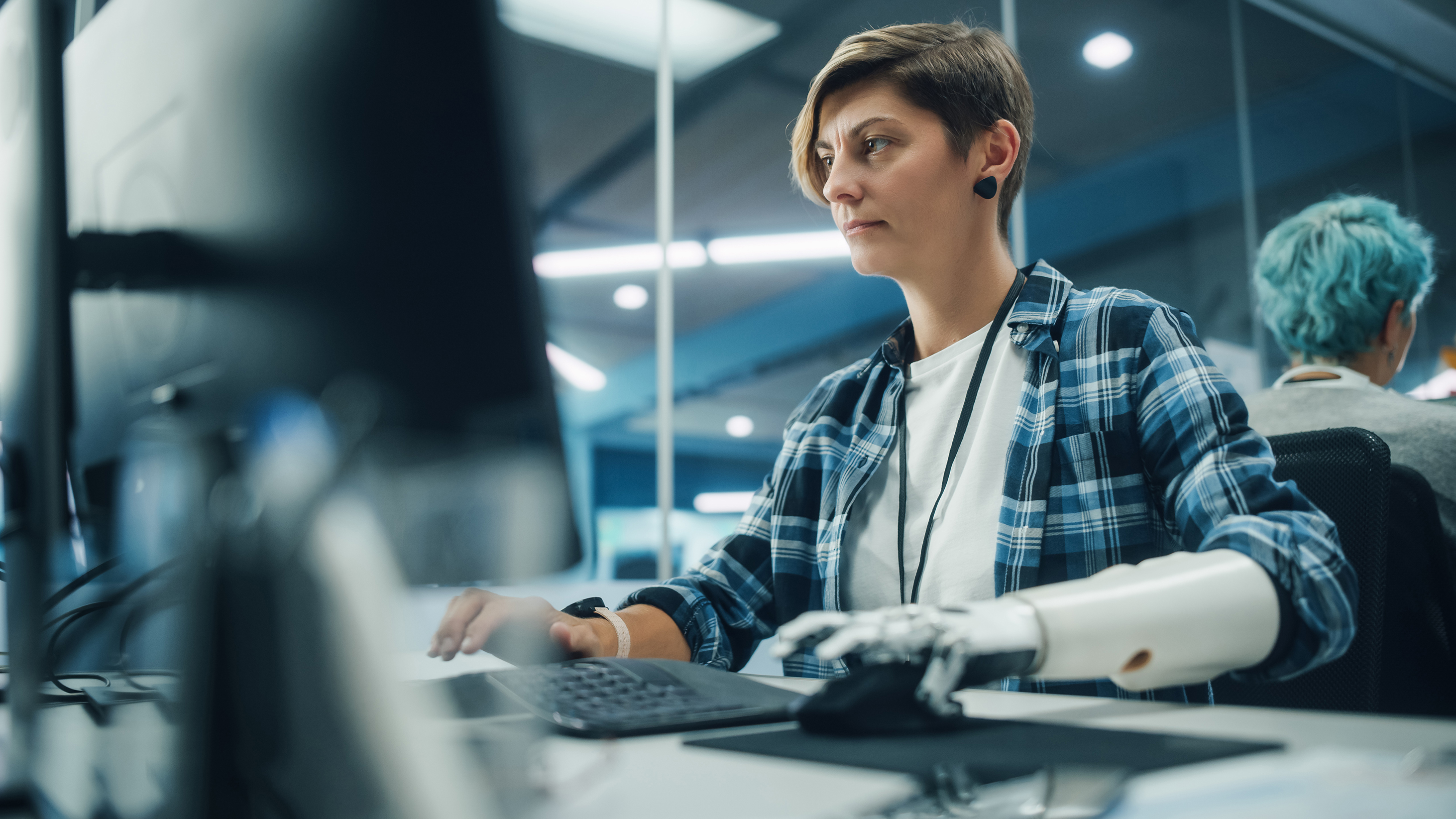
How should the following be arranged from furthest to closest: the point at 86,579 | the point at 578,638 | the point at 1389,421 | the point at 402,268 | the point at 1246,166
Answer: the point at 1246,166
the point at 1389,421
the point at 578,638
the point at 86,579
the point at 402,268

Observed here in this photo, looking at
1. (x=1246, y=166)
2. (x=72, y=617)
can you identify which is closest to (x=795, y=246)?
(x=1246, y=166)

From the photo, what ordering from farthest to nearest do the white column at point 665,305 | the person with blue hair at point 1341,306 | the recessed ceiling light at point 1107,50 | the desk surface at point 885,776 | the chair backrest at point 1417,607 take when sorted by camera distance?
the recessed ceiling light at point 1107,50, the white column at point 665,305, the person with blue hair at point 1341,306, the chair backrest at point 1417,607, the desk surface at point 885,776

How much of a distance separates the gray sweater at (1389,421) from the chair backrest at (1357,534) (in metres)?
0.29

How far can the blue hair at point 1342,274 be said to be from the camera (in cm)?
164

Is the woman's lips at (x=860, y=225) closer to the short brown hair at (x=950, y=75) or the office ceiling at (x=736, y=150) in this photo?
the short brown hair at (x=950, y=75)

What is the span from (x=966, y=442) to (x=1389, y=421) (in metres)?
0.75

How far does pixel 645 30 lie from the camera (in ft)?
8.89

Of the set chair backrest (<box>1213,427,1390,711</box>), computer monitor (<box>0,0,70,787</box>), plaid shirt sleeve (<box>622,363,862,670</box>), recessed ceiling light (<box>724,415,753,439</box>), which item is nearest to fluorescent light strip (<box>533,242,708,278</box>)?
recessed ceiling light (<box>724,415,753,439</box>)

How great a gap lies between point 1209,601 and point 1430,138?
4.67 meters

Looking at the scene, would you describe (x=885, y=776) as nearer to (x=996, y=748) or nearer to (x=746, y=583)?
(x=996, y=748)

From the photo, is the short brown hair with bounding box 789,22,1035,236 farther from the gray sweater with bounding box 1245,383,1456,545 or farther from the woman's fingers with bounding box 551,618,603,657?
the woman's fingers with bounding box 551,618,603,657

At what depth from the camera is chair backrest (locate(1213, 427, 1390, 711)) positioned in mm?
979

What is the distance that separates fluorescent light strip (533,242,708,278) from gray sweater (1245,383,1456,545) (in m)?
1.54

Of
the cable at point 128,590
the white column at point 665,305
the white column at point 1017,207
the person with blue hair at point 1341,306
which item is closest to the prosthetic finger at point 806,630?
the cable at point 128,590
